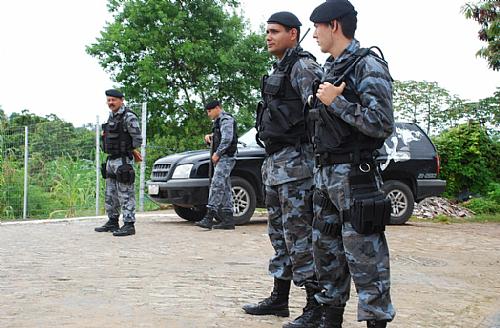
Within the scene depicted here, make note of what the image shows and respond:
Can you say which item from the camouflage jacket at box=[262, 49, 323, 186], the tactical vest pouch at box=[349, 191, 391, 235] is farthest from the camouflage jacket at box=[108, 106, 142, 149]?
the tactical vest pouch at box=[349, 191, 391, 235]

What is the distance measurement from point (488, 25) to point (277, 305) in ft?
44.4

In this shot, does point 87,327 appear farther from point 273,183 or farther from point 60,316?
point 273,183

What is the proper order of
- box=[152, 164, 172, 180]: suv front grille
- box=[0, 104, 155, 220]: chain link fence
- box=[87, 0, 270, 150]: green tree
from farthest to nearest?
box=[87, 0, 270, 150]: green tree → box=[0, 104, 155, 220]: chain link fence → box=[152, 164, 172, 180]: suv front grille

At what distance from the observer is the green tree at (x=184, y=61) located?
3006 cm

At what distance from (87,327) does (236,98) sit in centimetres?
2731

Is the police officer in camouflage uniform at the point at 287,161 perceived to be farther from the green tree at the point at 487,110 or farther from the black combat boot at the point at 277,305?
the green tree at the point at 487,110

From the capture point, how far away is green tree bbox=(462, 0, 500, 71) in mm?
15469

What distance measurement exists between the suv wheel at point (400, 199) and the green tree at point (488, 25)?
606cm

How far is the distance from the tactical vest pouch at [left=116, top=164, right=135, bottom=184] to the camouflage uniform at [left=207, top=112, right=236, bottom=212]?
128 centimetres

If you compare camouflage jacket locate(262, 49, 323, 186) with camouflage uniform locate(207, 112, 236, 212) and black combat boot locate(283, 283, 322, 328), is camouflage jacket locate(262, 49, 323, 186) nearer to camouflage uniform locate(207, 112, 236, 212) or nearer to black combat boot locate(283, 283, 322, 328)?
black combat boot locate(283, 283, 322, 328)

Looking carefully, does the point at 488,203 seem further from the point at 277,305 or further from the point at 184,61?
the point at 184,61

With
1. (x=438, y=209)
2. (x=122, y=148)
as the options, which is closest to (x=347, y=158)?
(x=122, y=148)

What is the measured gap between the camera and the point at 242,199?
10.2m

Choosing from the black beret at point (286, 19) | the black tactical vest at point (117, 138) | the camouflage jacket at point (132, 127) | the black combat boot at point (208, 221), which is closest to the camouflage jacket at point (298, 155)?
the black beret at point (286, 19)
